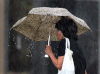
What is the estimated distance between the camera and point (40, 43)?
736 cm

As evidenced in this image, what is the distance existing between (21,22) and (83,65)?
5.34 feet

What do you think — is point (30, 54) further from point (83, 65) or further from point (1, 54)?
point (83, 65)

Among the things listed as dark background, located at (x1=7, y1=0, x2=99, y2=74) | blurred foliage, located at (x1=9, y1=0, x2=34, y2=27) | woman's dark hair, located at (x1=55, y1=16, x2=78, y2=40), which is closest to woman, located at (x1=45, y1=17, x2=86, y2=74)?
woman's dark hair, located at (x1=55, y1=16, x2=78, y2=40)

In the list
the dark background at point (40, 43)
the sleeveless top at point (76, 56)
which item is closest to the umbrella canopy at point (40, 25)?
the sleeveless top at point (76, 56)

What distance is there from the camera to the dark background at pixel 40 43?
23.6 feet

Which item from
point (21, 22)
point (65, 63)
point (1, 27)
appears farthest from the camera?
point (1, 27)

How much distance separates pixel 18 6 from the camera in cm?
740

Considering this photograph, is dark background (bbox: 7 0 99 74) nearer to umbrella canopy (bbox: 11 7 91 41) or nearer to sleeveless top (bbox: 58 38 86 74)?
umbrella canopy (bbox: 11 7 91 41)

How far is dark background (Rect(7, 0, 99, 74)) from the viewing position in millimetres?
7203

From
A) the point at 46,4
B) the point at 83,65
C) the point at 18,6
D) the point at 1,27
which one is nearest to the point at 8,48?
the point at 1,27

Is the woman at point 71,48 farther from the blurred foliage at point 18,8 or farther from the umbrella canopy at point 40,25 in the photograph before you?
the blurred foliage at point 18,8

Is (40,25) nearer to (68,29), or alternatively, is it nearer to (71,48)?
(68,29)

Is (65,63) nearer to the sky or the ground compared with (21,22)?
nearer to the ground

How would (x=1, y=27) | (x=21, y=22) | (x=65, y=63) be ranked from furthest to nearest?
(x=1, y=27), (x=21, y=22), (x=65, y=63)
